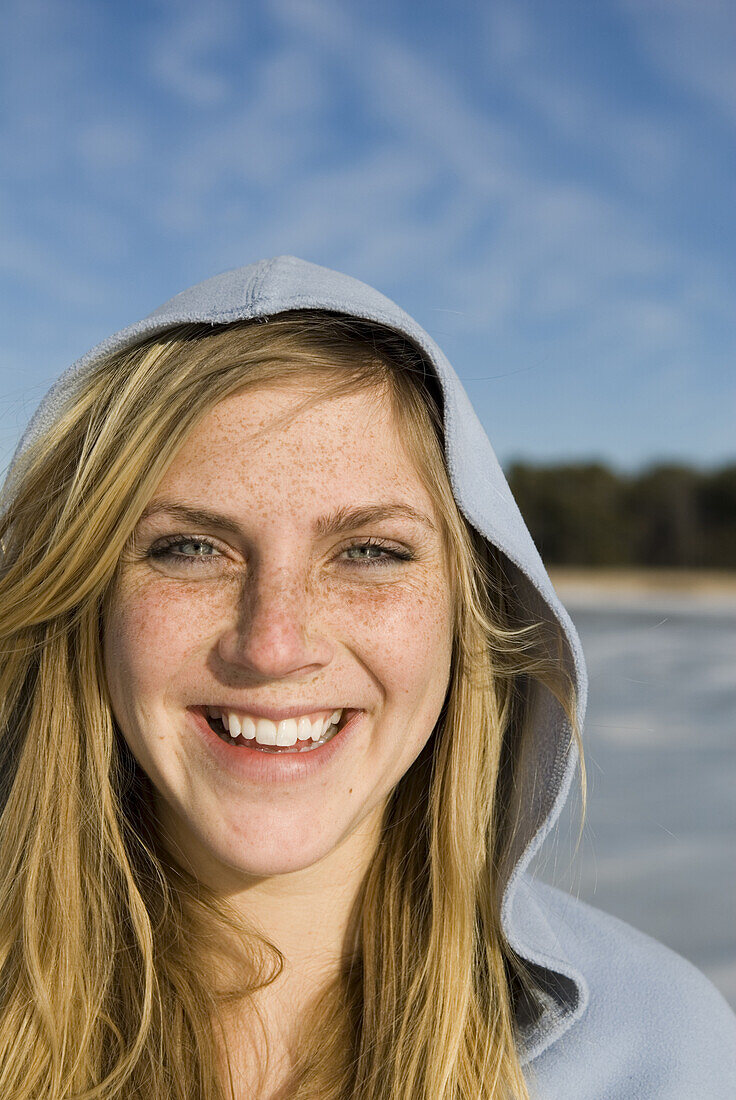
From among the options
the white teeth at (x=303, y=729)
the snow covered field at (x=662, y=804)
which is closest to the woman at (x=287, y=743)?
the white teeth at (x=303, y=729)

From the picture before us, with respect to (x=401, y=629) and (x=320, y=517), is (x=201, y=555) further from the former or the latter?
(x=401, y=629)

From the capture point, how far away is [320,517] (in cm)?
158

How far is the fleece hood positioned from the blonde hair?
0.03 meters

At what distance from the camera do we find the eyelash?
5.31 feet

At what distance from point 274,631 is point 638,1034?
930mm

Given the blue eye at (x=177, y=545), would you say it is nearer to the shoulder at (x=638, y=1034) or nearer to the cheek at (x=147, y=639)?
the cheek at (x=147, y=639)

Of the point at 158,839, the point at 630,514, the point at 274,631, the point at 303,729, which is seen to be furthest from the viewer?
the point at 630,514

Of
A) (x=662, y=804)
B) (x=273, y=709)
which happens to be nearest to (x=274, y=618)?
(x=273, y=709)

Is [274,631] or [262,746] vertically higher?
[274,631]

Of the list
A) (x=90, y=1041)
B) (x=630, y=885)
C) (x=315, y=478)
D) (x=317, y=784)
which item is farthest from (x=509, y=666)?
(x=630, y=885)

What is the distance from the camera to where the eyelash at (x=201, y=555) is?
162 centimetres

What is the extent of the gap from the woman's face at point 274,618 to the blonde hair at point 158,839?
55 millimetres

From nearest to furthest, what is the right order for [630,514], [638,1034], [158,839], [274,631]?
[274,631] < [638,1034] < [158,839] < [630,514]

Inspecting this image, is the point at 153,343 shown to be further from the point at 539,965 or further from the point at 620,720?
the point at 620,720
